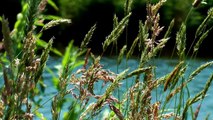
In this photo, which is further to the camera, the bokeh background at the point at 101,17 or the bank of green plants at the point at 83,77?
the bokeh background at the point at 101,17

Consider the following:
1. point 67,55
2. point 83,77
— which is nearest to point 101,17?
point 67,55

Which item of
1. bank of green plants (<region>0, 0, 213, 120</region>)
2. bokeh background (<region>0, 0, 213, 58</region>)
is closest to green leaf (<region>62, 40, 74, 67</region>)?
bank of green plants (<region>0, 0, 213, 120</region>)

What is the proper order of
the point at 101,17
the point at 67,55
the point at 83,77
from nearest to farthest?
the point at 83,77 < the point at 67,55 < the point at 101,17

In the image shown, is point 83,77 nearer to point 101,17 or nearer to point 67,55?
point 67,55

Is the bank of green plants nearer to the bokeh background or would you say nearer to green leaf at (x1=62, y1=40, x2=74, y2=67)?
green leaf at (x1=62, y1=40, x2=74, y2=67)

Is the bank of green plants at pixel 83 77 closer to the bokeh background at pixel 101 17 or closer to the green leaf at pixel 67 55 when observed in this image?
the green leaf at pixel 67 55

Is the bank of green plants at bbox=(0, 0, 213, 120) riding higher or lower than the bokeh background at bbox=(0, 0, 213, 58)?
lower

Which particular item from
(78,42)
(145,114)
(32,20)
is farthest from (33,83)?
(78,42)

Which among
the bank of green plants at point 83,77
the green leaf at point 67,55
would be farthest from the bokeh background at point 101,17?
the bank of green plants at point 83,77
